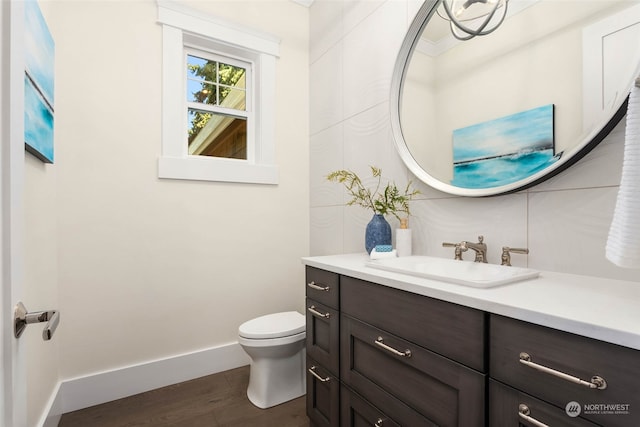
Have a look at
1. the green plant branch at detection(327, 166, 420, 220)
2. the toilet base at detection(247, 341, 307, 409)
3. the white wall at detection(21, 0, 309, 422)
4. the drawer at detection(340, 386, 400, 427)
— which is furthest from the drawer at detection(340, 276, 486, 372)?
the white wall at detection(21, 0, 309, 422)

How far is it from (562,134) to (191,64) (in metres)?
2.27

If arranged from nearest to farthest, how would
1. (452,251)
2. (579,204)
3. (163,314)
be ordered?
(579,204) < (452,251) < (163,314)

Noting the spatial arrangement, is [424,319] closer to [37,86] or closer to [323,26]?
[37,86]

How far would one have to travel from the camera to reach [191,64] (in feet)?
7.34

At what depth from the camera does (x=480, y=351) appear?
78 centimetres

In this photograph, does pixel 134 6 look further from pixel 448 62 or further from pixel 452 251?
pixel 452 251

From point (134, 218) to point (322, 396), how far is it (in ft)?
4.94

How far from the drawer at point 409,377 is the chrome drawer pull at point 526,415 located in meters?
0.09

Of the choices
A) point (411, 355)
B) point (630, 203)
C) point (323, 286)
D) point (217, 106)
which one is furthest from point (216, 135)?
point (630, 203)

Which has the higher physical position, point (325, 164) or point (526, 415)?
point (325, 164)

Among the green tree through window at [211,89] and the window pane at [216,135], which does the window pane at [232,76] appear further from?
the window pane at [216,135]

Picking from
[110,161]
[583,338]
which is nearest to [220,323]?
[110,161]

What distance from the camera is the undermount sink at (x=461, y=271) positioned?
901mm

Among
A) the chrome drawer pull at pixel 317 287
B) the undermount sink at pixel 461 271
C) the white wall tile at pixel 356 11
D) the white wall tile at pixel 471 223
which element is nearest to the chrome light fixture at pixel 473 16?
the white wall tile at pixel 356 11
